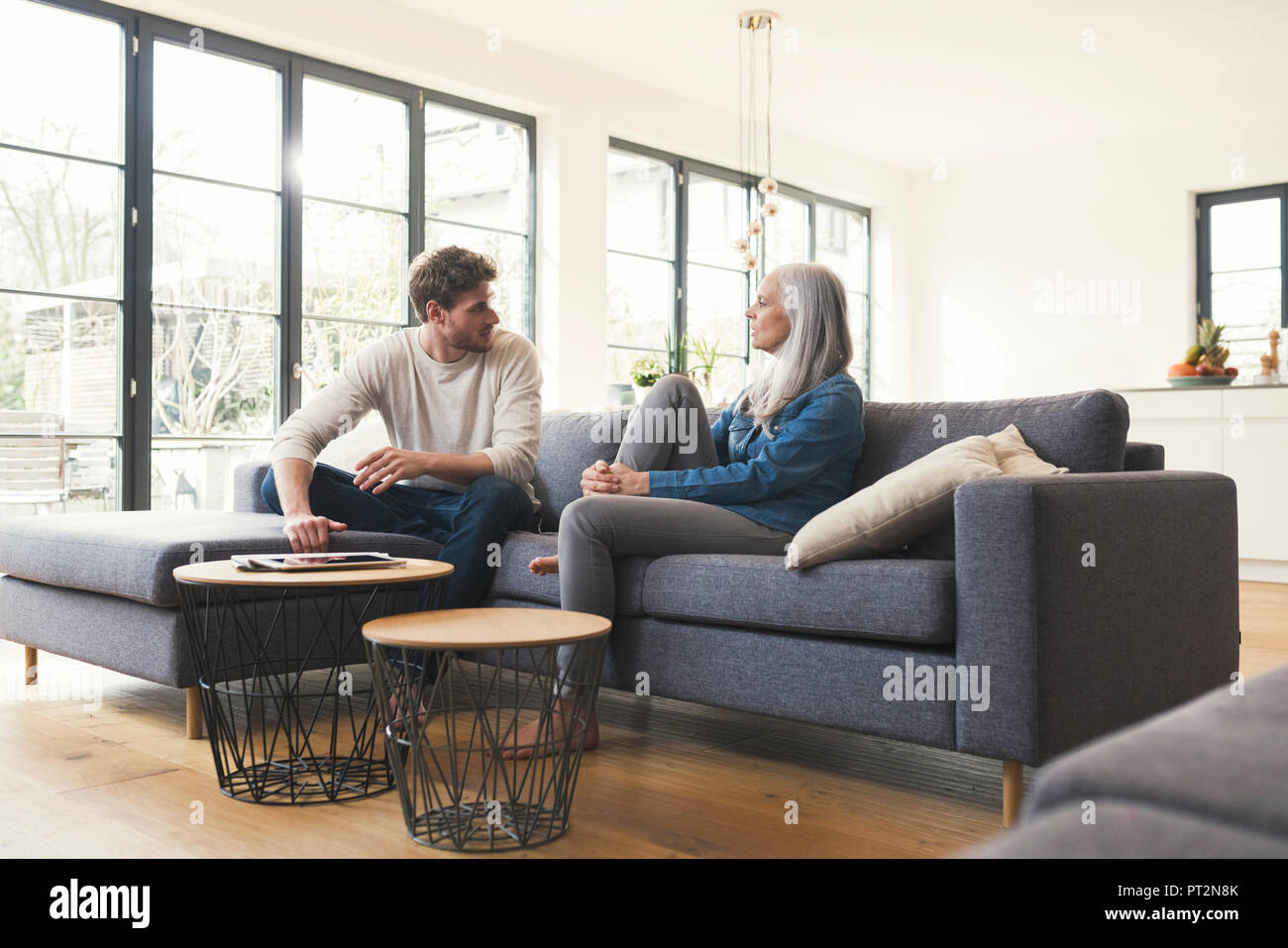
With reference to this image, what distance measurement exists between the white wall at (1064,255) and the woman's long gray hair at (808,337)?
220 inches

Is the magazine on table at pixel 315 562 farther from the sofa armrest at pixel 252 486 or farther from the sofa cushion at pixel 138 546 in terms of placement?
the sofa armrest at pixel 252 486

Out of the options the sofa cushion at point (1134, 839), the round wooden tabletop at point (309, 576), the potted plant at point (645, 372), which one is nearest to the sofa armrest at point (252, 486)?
the round wooden tabletop at point (309, 576)

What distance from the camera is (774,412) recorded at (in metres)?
2.56

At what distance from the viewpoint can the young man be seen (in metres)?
2.70

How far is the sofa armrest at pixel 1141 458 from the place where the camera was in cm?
241

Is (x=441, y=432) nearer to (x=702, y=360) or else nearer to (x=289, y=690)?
(x=289, y=690)

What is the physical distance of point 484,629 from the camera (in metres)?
1.67

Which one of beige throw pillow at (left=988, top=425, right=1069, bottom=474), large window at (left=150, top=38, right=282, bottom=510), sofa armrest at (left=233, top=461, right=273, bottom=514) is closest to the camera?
beige throw pillow at (left=988, top=425, right=1069, bottom=474)

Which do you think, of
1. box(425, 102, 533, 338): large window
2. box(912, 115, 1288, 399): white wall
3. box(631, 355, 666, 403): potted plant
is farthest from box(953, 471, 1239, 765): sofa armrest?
box(912, 115, 1288, 399): white wall

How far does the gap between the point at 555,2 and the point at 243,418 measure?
2448 mm

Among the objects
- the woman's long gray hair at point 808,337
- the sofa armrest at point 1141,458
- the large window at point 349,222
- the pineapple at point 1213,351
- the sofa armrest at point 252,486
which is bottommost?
the sofa armrest at point 252,486

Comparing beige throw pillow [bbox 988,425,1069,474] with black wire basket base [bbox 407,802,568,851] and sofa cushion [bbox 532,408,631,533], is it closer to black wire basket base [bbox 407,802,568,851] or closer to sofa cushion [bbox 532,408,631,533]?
black wire basket base [bbox 407,802,568,851]

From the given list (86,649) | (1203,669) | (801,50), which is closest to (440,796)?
(86,649)

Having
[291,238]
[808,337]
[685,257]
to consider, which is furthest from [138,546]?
[685,257]
